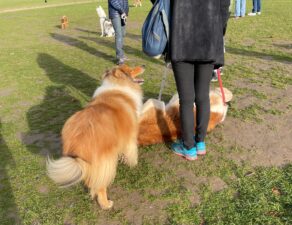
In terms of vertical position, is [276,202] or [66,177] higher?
[66,177]

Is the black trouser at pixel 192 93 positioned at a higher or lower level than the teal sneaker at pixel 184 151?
higher

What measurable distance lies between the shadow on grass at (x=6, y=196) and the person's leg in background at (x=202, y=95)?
2.05 meters

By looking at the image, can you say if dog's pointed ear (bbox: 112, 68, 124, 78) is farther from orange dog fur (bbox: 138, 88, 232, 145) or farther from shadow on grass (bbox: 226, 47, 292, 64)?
shadow on grass (bbox: 226, 47, 292, 64)

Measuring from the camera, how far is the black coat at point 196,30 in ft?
9.89

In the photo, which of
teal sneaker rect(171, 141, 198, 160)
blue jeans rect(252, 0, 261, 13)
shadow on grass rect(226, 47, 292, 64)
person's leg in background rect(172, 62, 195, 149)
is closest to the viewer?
person's leg in background rect(172, 62, 195, 149)

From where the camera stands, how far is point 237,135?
429 cm

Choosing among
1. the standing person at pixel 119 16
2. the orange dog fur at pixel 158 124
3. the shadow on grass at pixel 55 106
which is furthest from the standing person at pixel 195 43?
the standing person at pixel 119 16

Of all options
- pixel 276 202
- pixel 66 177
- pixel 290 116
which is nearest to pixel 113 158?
pixel 66 177

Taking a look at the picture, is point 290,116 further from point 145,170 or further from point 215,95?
point 145,170

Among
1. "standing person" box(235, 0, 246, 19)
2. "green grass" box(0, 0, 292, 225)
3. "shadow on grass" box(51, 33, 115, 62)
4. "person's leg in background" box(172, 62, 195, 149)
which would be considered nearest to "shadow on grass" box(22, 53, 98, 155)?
"green grass" box(0, 0, 292, 225)

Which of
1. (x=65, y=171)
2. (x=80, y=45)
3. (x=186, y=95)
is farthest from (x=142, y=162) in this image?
(x=80, y=45)

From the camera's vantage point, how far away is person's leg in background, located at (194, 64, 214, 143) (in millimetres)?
3303

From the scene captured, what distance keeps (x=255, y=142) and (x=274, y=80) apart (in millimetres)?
2445

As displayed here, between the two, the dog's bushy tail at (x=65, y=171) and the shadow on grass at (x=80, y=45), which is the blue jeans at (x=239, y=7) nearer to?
the shadow on grass at (x=80, y=45)
